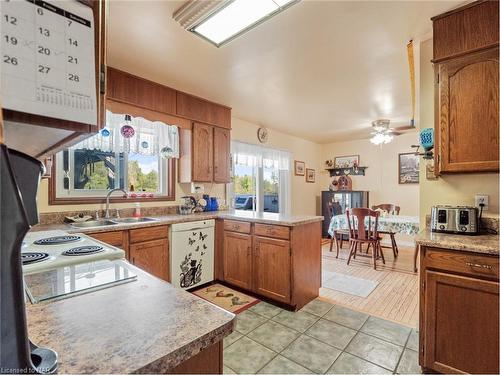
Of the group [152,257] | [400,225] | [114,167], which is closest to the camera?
[152,257]

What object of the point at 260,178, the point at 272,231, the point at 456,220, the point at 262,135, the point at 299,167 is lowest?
the point at 272,231

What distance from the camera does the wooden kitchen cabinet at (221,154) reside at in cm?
360

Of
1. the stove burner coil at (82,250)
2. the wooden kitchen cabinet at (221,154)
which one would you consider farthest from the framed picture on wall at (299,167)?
the stove burner coil at (82,250)

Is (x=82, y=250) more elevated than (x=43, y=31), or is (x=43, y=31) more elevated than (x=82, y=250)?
(x=43, y=31)

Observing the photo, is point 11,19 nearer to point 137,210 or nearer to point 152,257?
point 152,257

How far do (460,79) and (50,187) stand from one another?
11.6 ft

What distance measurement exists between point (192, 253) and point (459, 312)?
91.2 inches

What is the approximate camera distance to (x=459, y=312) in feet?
4.75

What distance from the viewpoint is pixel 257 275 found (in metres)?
2.71

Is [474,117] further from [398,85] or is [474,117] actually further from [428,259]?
[398,85]

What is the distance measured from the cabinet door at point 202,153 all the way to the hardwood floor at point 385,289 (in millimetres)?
2069

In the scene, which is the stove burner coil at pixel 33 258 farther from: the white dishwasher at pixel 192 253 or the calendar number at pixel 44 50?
the white dishwasher at pixel 192 253

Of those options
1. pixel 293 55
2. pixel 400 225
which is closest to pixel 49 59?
pixel 293 55

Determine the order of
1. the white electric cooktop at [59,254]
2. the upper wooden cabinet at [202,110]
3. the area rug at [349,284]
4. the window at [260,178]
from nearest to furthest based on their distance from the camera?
1. the white electric cooktop at [59,254]
2. the area rug at [349,284]
3. the upper wooden cabinet at [202,110]
4. the window at [260,178]
